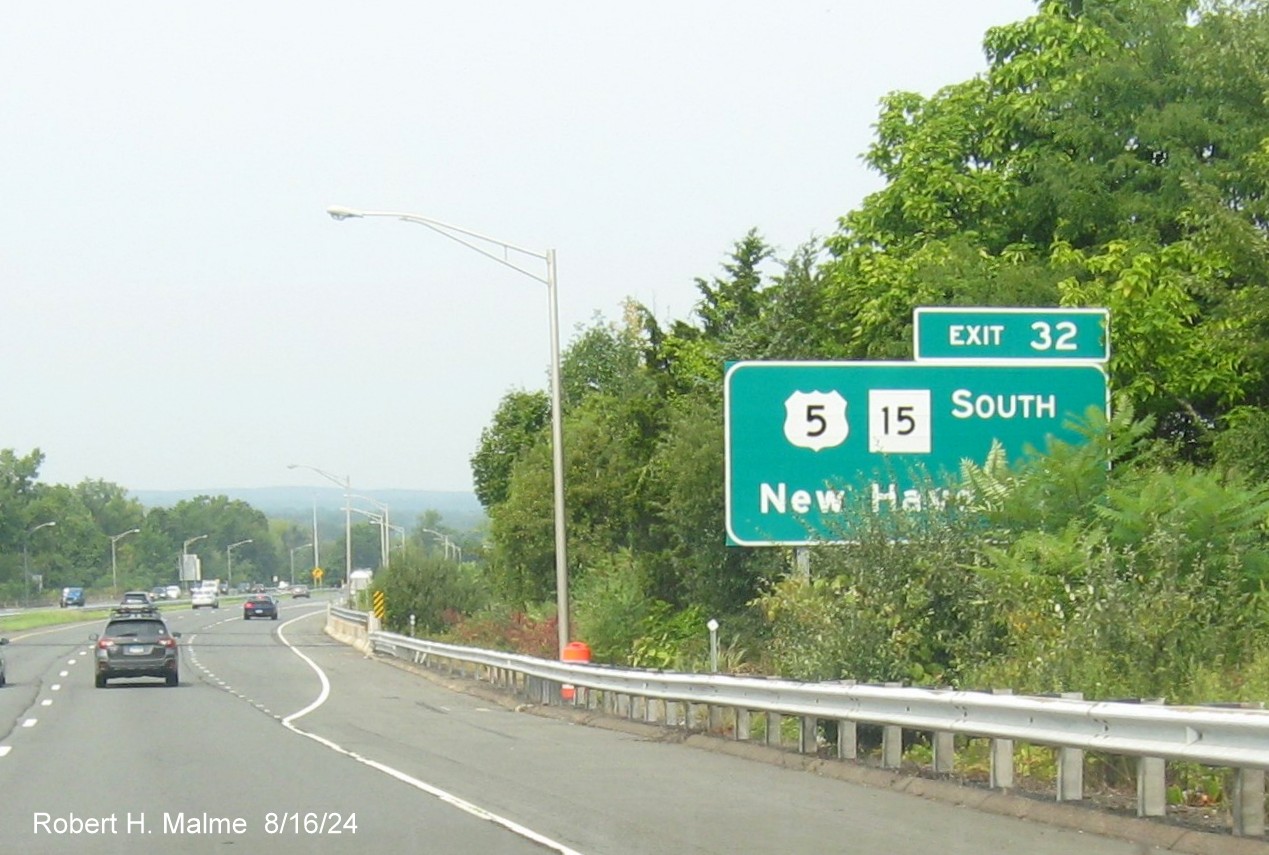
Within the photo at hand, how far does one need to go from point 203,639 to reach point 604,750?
53980mm

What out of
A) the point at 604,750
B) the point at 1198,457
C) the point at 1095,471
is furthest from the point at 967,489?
the point at 1198,457

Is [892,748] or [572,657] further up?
[892,748]

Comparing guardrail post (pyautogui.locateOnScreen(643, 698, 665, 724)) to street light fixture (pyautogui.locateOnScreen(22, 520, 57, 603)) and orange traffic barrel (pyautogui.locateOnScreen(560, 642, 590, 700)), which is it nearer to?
orange traffic barrel (pyautogui.locateOnScreen(560, 642, 590, 700))

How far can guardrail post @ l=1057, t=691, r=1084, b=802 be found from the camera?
12.4m

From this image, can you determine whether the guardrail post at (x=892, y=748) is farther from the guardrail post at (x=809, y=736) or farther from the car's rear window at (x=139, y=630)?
the car's rear window at (x=139, y=630)

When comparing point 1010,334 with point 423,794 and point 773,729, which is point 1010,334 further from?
point 423,794

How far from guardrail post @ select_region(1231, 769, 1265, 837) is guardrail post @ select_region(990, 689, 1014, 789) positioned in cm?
301

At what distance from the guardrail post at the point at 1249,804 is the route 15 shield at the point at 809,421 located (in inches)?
439

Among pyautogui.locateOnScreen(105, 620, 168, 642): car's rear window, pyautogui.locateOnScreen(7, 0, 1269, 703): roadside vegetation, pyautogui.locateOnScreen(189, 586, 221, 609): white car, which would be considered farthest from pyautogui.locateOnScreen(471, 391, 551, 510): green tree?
pyautogui.locateOnScreen(189, 586, 221, 609): white car

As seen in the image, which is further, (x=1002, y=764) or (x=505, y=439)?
(x=505, y=439)

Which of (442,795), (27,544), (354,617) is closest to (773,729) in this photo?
(442,795)

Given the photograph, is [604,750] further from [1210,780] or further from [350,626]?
[350,626]

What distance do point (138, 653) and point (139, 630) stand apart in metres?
0.64

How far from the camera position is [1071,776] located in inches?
489
